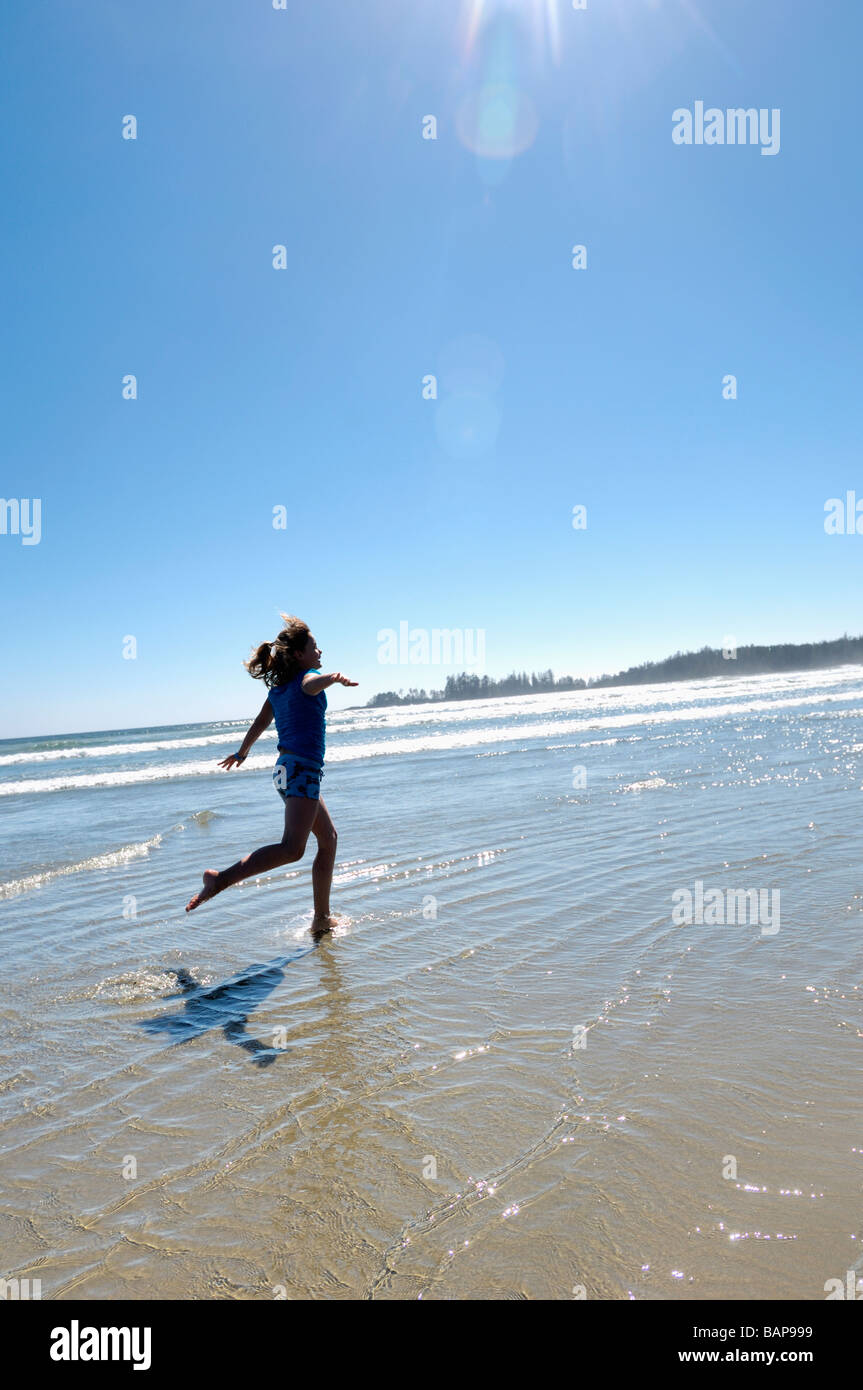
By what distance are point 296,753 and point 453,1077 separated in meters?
2.79

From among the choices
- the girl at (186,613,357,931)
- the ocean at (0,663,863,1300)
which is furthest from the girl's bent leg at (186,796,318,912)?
the ocean at (0,663,863,1300)

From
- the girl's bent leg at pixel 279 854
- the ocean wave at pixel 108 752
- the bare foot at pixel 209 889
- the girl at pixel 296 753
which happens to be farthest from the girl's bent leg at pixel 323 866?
the ocean wave at pixel 108 752

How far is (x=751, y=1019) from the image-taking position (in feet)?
11.8

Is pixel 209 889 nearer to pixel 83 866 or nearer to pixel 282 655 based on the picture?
pixel 282 655

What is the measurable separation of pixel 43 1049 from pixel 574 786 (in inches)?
390

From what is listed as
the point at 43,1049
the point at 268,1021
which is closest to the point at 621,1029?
the point at 268,1021

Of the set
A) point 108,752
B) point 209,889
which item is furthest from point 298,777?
point 108,752

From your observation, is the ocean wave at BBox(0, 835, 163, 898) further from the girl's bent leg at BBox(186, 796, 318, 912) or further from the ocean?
the girl's bent leg at BBox(186, 796, 318, 912)

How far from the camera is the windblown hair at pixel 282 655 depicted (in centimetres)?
564

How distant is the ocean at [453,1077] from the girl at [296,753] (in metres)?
0.49

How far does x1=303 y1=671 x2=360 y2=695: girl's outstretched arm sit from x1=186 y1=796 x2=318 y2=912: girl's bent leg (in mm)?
774

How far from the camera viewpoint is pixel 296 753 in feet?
18.2
